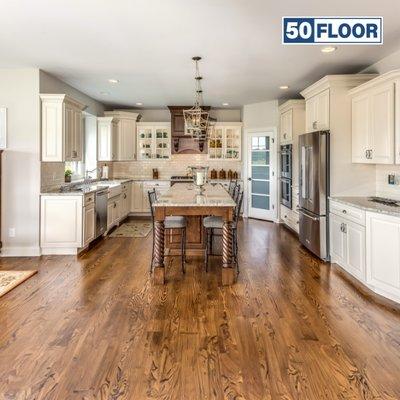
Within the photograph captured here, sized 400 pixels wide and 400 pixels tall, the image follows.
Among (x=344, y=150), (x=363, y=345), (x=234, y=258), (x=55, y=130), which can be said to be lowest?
(x=363, y=345)

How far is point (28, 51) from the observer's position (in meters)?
4.36

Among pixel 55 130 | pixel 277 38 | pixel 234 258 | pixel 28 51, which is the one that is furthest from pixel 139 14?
pixel 234 258

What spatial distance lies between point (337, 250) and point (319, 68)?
263 centimetres

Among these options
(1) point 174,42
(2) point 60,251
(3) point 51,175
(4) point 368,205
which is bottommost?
(2) point 60,251

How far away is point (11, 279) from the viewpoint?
4.12 metres

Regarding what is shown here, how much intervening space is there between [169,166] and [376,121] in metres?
5.85

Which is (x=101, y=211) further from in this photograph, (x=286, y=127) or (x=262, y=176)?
(x=286, y=127)

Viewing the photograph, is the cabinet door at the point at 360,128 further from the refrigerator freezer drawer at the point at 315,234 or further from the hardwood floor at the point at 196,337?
the hardwood floor at the point at 196,337

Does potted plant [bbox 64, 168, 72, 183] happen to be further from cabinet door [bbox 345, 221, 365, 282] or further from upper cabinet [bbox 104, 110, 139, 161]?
cabinet door [bbox 345, 221, 365, 282]

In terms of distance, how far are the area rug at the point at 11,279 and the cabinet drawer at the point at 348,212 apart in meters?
3.85

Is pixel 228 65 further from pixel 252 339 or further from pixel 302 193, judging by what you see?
pixel 252 339

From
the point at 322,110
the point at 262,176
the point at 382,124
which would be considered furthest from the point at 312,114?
the point at 262,176

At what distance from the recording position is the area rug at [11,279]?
12.5 ft

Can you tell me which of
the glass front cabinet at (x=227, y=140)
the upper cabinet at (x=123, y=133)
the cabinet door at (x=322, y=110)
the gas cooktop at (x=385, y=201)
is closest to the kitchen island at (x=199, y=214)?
the gas cooktop at (x=385, y=201)
